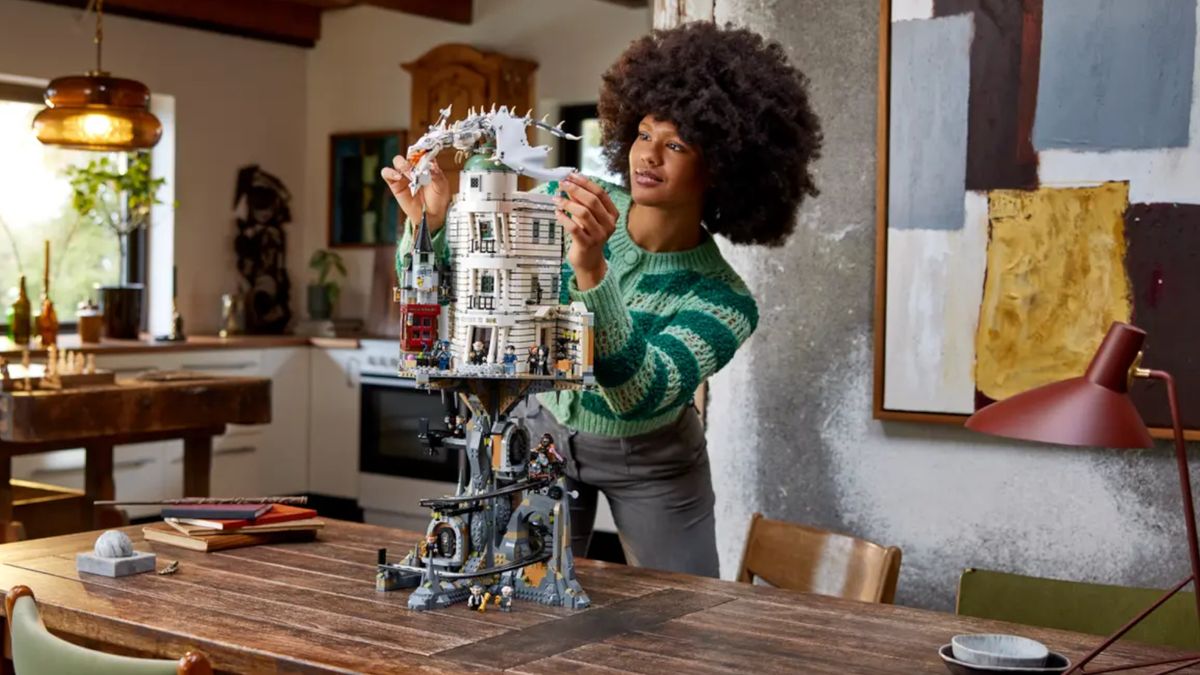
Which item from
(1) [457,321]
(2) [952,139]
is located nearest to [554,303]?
(1) [457,321]

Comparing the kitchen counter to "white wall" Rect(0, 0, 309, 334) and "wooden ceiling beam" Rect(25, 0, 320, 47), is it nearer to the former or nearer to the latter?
"white wall" Rect(0, 0, 309, 334)

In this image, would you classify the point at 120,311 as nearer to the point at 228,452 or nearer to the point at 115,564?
the point at 228,452

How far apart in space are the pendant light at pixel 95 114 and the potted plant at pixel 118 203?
183cm

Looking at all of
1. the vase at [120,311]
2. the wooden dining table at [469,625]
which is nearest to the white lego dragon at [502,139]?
the wooden dining table at [469,625]

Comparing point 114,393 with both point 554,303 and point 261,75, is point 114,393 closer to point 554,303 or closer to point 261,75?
point 554,303

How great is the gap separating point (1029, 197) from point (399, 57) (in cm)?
453

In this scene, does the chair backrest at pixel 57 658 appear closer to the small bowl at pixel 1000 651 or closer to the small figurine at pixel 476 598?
the small figurine at pixel 476 598

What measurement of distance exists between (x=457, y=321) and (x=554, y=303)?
15 cm

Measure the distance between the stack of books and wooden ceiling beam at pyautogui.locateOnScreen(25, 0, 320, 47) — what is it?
4.47 meters

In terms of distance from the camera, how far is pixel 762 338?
11.5 ft

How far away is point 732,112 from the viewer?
2602 mm

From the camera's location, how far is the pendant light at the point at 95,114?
423 centimetres

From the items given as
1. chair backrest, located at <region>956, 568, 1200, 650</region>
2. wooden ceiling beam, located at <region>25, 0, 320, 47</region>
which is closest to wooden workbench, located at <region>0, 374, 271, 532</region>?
wooden ceiling beam, located at <region>25, 0, 320, 47</region>

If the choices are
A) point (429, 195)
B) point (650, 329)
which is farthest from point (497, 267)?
point (650, 329)
